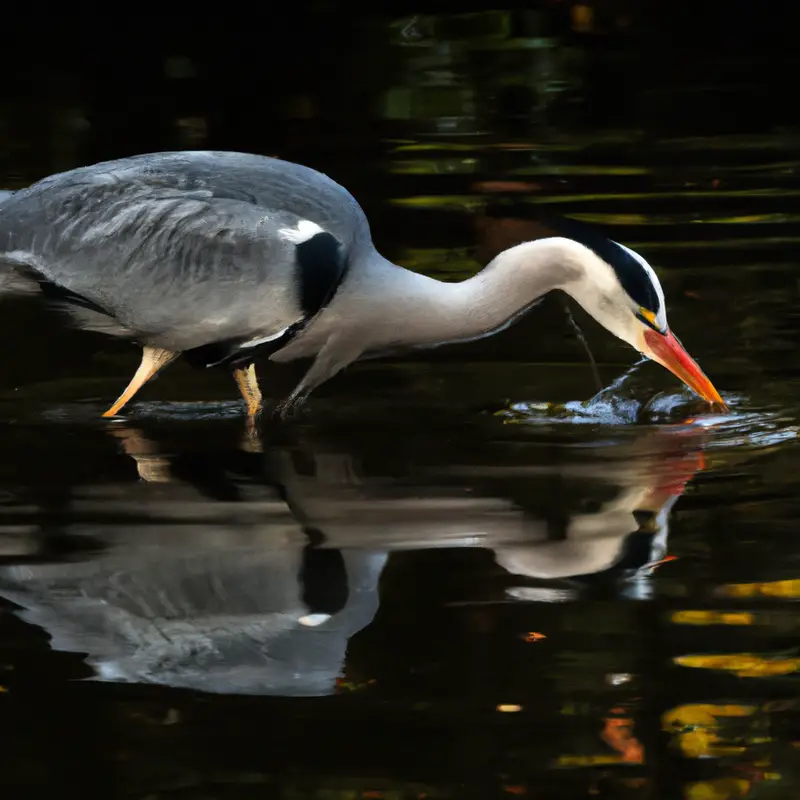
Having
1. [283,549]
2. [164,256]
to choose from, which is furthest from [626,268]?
[283,549]

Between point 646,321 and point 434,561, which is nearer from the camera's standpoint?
point 434,561

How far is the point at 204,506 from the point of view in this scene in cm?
642

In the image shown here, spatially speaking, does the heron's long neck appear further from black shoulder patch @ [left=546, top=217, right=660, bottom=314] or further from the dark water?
the dark water

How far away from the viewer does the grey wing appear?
7266 mm

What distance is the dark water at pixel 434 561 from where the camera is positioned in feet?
14.3

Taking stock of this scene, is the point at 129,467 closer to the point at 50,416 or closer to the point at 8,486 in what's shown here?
the point at 8,486

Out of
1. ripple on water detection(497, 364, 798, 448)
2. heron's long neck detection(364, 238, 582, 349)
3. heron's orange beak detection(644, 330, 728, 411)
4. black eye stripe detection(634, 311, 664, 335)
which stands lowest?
ripple on water detection(497, 364, 798, 448)

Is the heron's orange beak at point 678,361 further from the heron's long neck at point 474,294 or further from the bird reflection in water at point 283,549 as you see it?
the heron's long neck at point 474,294

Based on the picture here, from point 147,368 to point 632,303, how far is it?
6.50 ft

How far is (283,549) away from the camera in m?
5.87

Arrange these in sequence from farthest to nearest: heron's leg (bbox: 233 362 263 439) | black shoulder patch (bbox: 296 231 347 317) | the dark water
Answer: heron's leg (bbox: 233 362 263 439)
black shoulder patch (bbox: 296 231 347 317)
the dark water

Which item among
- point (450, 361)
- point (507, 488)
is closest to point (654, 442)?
point (507, 488)

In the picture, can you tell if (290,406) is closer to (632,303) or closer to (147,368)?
(147,368)

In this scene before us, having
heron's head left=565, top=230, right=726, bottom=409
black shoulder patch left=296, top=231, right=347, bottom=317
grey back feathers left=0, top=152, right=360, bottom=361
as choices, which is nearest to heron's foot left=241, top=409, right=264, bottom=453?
grey back feathers left=0, top=152, right=360, bottom=361
